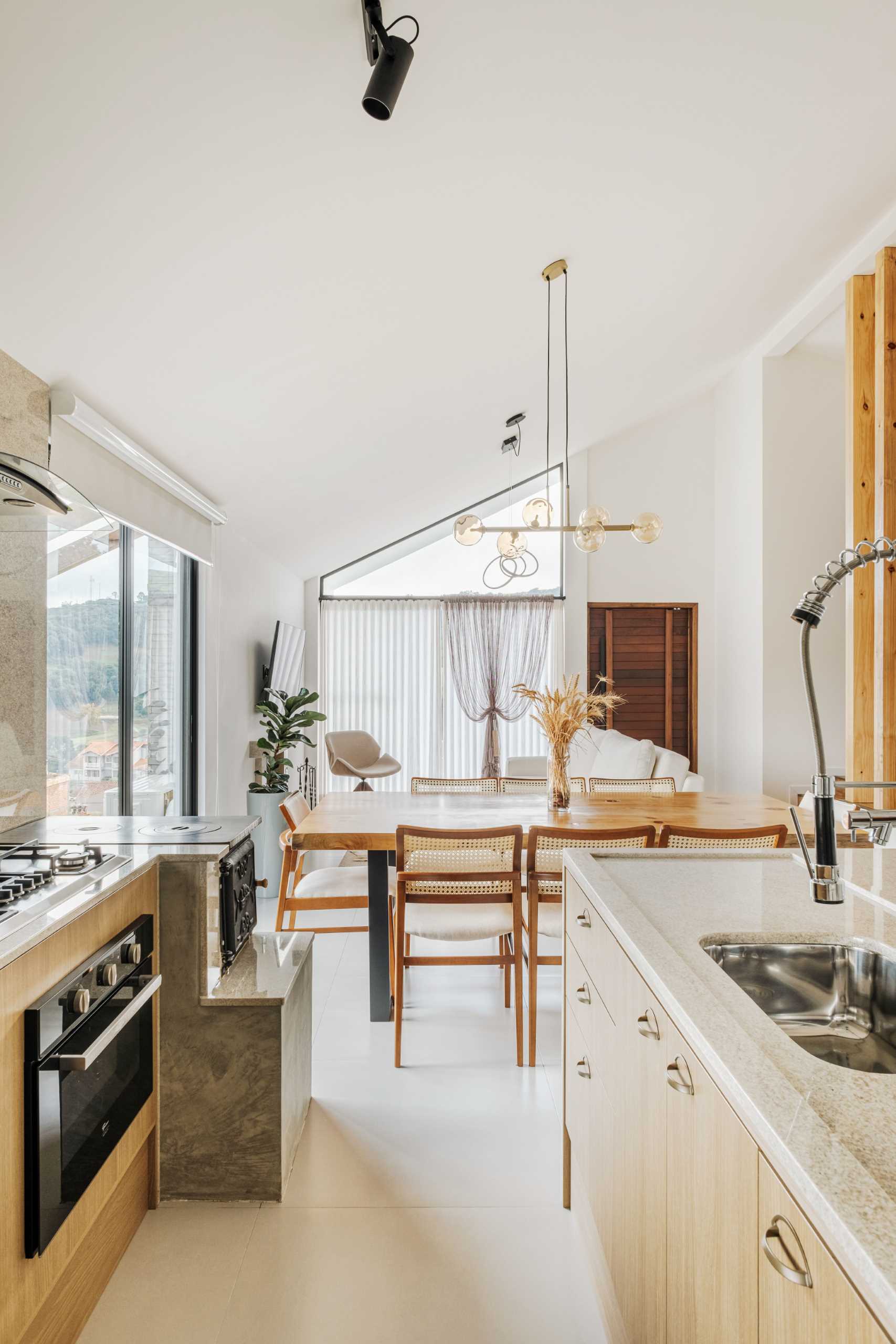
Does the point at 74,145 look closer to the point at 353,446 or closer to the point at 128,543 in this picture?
the point at 128,543

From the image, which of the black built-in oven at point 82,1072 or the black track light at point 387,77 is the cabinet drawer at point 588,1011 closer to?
the black built-in oven at point 82,1072

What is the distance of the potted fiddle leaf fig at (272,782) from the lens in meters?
4.67

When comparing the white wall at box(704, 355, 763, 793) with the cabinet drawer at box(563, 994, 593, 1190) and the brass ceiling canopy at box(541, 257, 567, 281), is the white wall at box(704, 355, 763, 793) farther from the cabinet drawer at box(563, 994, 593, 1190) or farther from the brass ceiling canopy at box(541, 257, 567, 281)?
the cabinet drawer at box(563, 994, 593, 1190)

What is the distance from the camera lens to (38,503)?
5.80 feet

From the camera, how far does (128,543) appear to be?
329cm

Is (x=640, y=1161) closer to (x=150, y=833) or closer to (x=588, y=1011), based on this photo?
(x=588, y=1011)

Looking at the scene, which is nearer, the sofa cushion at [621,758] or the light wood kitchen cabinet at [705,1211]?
the light wood kitchen cabinet at [705,1211]

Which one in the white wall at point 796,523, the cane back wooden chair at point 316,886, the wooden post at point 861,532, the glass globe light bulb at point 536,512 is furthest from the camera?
the white wall at point 796,523

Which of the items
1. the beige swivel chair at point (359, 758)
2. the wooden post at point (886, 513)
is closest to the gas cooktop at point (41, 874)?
Answer: the wooden post at point (886, 513)

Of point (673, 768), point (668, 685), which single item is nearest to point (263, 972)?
point (673, 768)

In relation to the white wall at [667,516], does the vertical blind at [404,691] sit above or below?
below

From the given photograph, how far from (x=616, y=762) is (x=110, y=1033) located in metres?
4.21

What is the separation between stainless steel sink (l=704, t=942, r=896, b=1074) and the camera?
1267mm

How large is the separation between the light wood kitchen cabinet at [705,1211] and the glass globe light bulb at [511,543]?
294 centimetres
